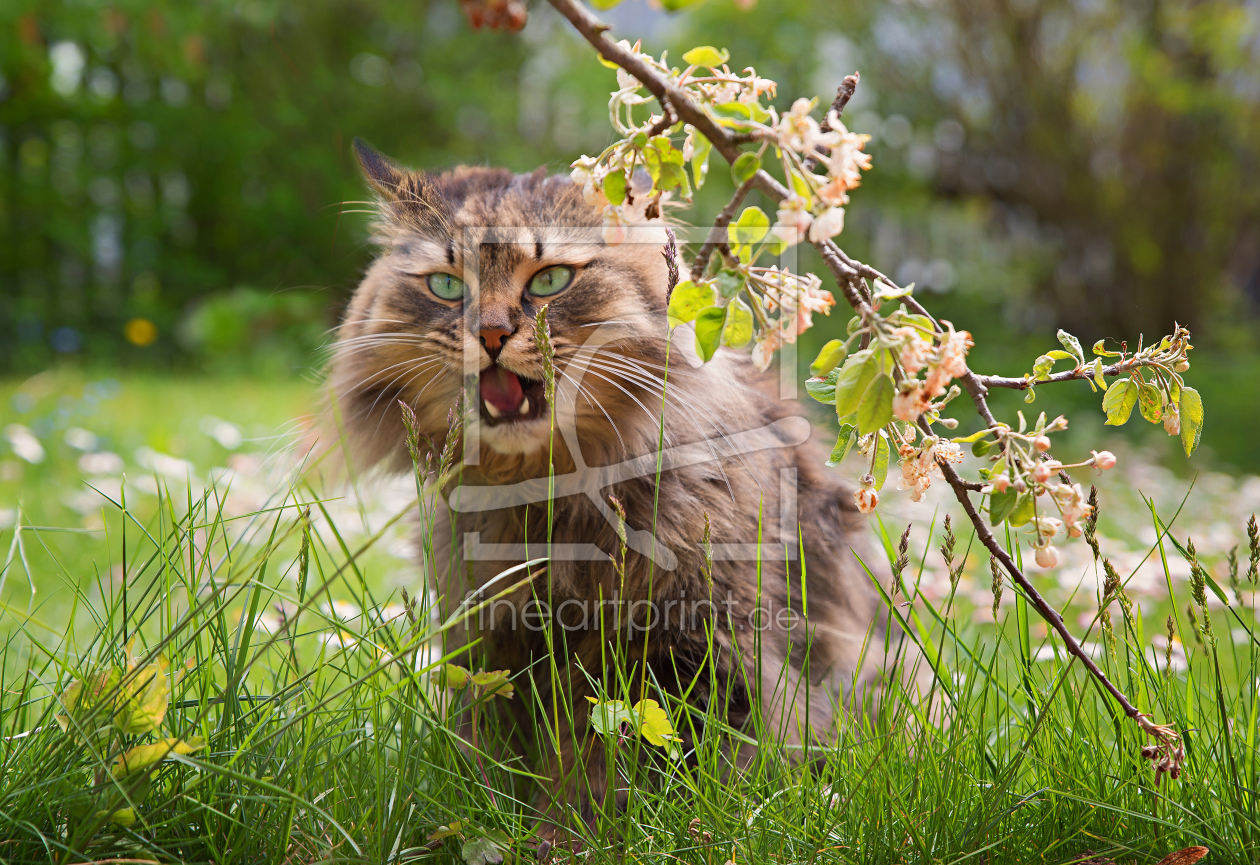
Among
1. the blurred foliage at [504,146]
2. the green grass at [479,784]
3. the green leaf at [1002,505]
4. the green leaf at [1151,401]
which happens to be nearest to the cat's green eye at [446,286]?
the green grass at [479,784]

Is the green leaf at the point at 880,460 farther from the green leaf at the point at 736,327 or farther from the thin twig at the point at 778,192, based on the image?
the green leaf at the point at 736,327

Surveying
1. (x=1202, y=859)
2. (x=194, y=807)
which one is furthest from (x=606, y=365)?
(x=1202, y=859)

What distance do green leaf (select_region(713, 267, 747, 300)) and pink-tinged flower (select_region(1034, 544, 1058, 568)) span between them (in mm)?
481

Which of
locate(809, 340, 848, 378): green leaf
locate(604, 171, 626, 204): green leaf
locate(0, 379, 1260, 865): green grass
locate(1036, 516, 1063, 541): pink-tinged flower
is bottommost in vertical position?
locate(0, 379, 1260, 865): green grass

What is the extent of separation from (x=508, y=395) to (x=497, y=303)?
0.58 ft

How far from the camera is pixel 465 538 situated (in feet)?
5.51

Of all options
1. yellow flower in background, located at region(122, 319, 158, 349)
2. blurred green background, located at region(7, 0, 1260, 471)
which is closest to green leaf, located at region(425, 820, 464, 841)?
blurred green background, located at region(7, 0, 1260, 471)

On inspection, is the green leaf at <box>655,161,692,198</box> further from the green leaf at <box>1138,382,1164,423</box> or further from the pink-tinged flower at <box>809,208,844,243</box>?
the green leaf at <box>1138,382,1164,423</box>

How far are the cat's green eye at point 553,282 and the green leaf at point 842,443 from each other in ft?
2.22

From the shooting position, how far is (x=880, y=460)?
1200 millimetres

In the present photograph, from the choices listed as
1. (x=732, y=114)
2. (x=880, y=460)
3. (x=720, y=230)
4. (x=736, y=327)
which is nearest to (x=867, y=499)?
(x=880, y=460)

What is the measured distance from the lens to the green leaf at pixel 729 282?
1000 millimetres

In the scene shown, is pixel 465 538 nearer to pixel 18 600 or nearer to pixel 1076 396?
pixel 18 600

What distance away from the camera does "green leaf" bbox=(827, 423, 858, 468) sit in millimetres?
1220
